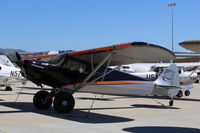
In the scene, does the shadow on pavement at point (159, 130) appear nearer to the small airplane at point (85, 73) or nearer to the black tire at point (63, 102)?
the small airplane at point (85, 73)

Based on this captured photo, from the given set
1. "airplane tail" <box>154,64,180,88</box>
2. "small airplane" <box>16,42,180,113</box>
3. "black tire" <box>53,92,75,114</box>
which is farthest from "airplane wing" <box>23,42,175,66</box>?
"airplane tail" <box>154,64,180,88</box>

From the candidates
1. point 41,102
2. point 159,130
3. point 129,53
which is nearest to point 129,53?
point 129,53

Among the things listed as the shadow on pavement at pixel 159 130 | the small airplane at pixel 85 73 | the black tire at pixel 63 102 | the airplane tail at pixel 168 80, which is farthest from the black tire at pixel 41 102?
the shadow on pavement at pixel 159 130

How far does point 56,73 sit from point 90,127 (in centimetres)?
336

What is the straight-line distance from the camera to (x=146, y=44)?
28.8ft

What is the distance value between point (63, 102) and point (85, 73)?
141 centimetres

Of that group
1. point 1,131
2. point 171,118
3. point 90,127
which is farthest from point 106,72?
point 1,131

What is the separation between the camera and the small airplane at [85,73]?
401 inches

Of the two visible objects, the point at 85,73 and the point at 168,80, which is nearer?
the point at 85,73

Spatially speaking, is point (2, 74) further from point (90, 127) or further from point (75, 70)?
point (90, 127)

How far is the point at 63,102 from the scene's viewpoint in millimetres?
10398

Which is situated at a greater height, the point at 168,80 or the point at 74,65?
the point at 74,65

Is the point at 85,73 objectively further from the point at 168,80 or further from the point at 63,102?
the point at 168,80

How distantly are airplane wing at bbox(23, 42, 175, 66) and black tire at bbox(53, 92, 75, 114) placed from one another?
56.1 inches
